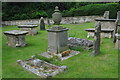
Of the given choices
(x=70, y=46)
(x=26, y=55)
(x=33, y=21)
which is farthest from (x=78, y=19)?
(x=26, y=55)

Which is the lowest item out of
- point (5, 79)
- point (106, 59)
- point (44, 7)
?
point (5, 79)

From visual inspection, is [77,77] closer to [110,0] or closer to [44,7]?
[44,7]

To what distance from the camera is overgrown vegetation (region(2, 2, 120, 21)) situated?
25.7 m

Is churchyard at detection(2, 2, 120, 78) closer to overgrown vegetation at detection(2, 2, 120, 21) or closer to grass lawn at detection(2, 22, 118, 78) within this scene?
grass lawn at detection(2, 22, 118, 78)

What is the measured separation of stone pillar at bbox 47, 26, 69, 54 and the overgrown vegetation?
58.6ft

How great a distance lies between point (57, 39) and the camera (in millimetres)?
8852

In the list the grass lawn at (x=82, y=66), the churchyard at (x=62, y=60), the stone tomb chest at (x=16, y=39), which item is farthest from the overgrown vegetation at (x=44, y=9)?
the grass lawn at (x=82, y=66)

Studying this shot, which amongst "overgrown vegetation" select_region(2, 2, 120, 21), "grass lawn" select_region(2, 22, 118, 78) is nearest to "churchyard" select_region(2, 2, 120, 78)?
"grass lawn" select_region(2, 22, 118, 78)

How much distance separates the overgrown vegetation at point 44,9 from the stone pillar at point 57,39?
58.6ft

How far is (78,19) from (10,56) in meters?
18.7

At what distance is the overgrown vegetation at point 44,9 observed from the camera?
25.7 meters

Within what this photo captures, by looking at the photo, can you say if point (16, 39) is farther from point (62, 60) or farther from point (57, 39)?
point (62, 60)

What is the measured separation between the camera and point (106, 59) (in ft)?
26.8

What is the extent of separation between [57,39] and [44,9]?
2448 cm
